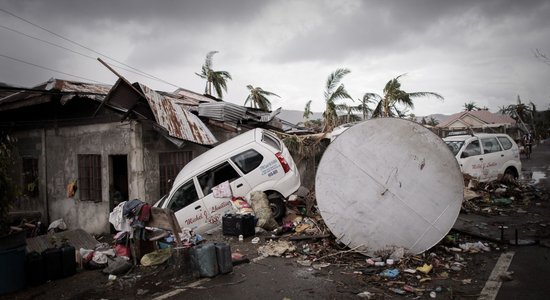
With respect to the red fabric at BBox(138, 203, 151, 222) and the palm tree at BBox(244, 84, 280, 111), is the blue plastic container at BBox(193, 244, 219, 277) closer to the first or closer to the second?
the red fabric at BBox(138, 203, 151, 222)

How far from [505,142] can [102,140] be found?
1340 cm

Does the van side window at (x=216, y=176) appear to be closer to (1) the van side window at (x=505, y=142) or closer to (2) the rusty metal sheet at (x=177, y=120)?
(2) the rusty metal sheet at (x=177, y=120)

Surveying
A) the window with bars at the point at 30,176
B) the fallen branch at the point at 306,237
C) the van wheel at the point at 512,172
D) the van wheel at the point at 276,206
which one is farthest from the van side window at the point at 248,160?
the window with bars at the point at 30,176

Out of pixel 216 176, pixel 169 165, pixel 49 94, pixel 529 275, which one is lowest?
pixel 529 275

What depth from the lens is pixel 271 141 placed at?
8.88 m

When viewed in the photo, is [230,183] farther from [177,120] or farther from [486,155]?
[486,155]

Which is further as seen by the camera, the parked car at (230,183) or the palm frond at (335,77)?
the palm frond at (335,77)

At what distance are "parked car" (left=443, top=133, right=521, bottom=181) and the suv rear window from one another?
602cm

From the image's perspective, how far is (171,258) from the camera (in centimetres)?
596

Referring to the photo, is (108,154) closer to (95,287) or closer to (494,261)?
(95,287)

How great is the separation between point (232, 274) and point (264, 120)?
7.74 m

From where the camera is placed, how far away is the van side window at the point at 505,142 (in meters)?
11.3

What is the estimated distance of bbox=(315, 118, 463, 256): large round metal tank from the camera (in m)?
5.52

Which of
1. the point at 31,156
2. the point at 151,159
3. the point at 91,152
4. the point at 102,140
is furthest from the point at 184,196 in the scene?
the point at 31,156
